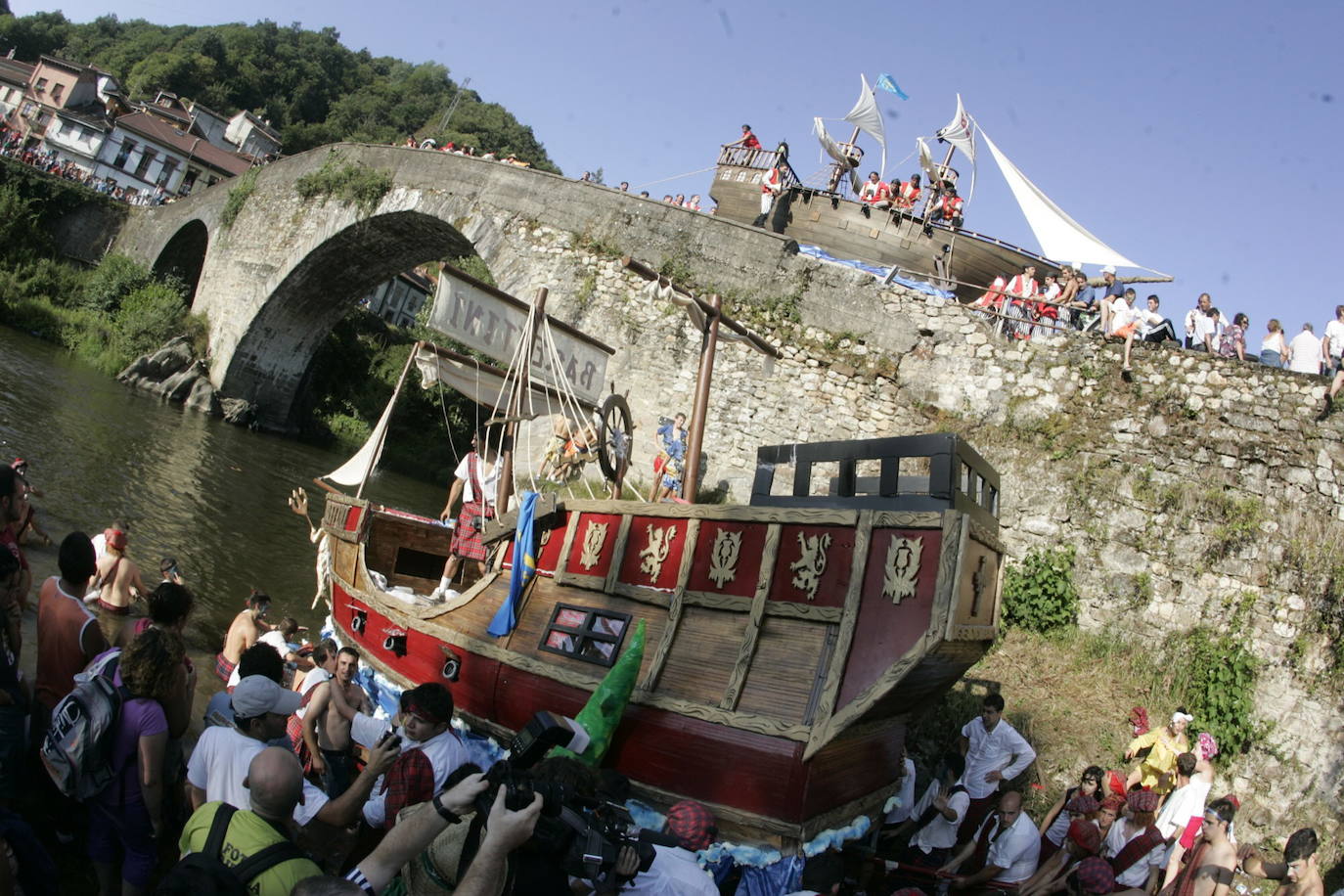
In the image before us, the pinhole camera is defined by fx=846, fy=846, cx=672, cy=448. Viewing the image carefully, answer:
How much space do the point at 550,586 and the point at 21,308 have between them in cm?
2979

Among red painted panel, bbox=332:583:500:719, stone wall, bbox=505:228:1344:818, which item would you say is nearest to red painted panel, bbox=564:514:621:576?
red painted panel, bbox=332:583:500:719

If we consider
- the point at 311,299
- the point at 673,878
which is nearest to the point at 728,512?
the point at 673,878

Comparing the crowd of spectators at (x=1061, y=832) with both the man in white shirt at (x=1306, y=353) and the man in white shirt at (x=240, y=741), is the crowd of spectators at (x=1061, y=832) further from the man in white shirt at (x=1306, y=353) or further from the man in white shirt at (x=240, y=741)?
the man in white shirt at (x=1306, y=353)

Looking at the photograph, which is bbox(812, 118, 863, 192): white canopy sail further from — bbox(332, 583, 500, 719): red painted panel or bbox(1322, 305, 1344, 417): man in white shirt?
bbox(332, 583, 500, 719): red painted panel

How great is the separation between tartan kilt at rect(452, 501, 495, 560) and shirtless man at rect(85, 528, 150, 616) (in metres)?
2.76

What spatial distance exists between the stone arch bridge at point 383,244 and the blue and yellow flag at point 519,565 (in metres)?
8.38

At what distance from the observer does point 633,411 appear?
14.6 meters

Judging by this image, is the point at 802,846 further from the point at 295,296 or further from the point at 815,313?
the point at 295,296

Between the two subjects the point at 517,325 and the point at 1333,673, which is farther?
the point at 517,325

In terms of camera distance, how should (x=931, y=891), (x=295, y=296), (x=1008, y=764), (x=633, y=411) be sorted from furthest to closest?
1. (x=295, y=296)
2. (x=633, y=411)
3. (x=1008, y=764)
4. (x=931, y=891)

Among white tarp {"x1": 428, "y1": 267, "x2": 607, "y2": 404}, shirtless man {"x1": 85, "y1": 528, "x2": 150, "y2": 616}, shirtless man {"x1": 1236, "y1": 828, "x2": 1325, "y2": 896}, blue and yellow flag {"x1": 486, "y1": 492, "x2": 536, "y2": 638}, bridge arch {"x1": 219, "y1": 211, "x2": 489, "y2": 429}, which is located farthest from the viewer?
bridge arch {"x1": 219, "y1": 211, "x2": 489, "y2": 429}

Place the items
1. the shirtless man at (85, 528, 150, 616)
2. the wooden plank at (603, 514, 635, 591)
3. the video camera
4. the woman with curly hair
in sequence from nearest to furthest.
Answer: the video camera < the woman with curly hair < the wooden plank at (603, 514, 635, 591) < the shirtless man at (85, 528, 150, 616)

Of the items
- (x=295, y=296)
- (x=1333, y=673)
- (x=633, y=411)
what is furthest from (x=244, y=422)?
(x=1333, y=673)

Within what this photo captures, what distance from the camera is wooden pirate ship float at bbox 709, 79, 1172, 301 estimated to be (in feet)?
45.3
